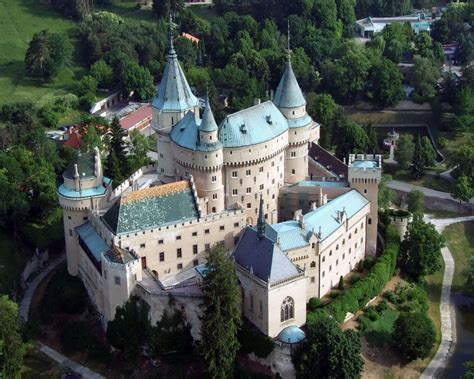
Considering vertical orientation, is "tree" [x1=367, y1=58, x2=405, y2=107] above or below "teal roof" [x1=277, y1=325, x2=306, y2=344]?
above

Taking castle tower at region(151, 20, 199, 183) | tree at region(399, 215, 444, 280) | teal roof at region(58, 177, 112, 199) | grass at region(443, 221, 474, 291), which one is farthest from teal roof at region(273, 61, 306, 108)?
grass at region(443, 221, 474, 291)

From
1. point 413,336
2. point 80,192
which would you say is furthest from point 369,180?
point 80,192

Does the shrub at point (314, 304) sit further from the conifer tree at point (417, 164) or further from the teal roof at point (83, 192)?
the conifer tree at point (417, 164)

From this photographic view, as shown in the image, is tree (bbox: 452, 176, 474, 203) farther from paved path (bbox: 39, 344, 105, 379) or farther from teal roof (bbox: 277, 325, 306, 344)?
paved path (bbox: 39, 344, 105, 379)

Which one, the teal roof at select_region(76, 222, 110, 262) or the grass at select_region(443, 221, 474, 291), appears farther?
the grass at select_region(443, 221, 474, 291)

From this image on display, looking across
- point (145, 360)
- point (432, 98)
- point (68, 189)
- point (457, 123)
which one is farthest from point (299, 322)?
point (432, 98)

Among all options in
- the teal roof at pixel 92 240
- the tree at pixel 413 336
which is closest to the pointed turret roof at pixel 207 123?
the teal roof at pixel 92 240
